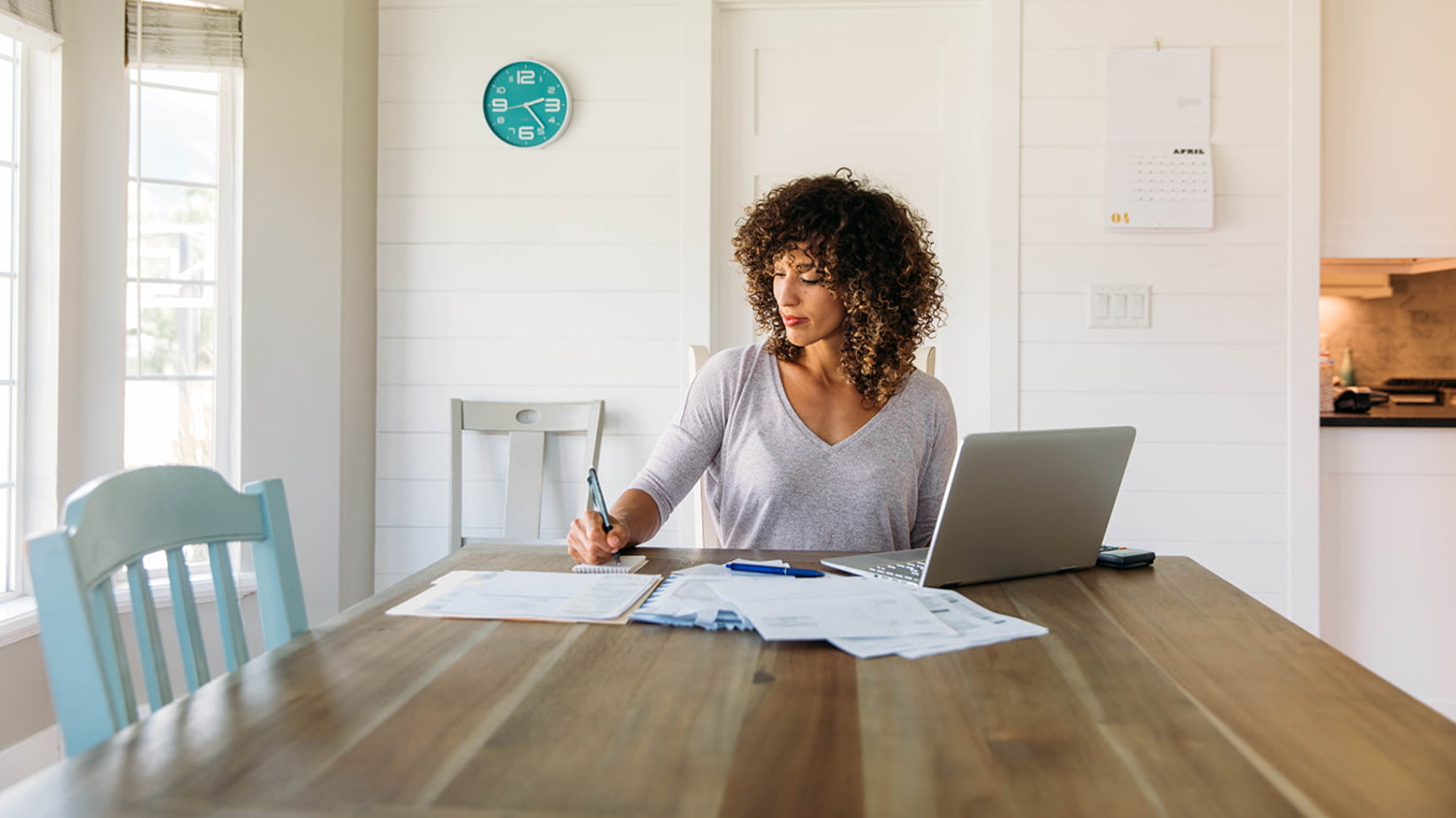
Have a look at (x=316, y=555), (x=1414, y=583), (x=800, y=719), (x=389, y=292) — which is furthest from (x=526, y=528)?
(x=1414, y=583)

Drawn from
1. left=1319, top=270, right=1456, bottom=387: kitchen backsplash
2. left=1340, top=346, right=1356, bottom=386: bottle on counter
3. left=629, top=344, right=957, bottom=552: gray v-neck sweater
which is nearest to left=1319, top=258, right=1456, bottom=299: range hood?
left=1319, top=270, right=1456, bottom=387: kitchen backsplash

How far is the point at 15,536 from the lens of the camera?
267cm

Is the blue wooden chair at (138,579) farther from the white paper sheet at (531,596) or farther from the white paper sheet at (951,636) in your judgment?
the white paper sheet at (951,636)

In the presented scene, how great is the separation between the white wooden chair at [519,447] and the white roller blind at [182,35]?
3.74 ft

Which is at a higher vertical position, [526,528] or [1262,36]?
[1262,36]

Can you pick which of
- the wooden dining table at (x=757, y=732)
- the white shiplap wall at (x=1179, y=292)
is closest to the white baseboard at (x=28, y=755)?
the wooden dining table at (x=757, y=732)

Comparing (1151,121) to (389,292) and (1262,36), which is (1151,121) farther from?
(389,292)

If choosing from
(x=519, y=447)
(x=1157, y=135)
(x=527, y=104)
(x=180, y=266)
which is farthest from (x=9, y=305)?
(x=1157, y=135)

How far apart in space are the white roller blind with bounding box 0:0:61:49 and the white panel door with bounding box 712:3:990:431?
1.74 metres

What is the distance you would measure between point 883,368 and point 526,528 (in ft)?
5.05

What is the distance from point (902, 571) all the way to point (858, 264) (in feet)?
2.29

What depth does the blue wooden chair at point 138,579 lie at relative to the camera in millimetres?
861

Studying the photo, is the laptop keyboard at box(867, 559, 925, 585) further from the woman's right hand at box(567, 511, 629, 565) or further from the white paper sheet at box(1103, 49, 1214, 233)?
the white paper sheet at box(1103, 49, 1214, 233)

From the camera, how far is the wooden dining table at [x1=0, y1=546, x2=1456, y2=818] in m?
0.69
